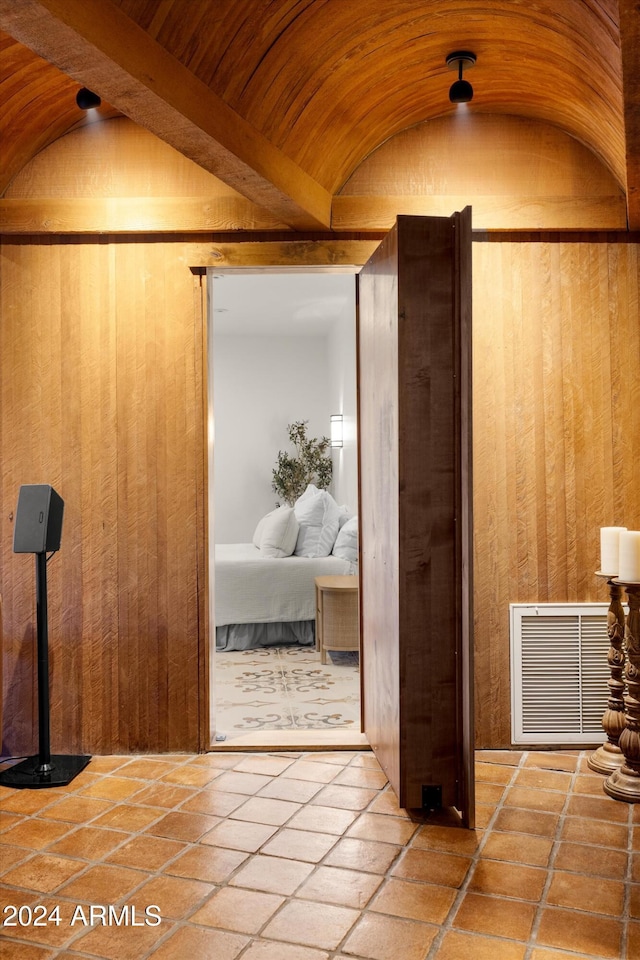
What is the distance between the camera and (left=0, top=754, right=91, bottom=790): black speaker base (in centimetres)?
348

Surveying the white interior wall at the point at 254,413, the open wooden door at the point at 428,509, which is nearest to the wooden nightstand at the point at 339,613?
the open wooden door at the point at 428,509

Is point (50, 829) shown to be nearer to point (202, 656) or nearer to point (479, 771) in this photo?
point (202, 656)

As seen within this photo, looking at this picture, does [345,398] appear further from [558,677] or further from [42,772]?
[42,772]

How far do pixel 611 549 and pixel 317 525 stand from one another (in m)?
3.61

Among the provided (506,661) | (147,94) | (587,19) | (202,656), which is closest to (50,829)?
(202,656)

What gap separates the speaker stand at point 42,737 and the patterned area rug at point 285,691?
841mm

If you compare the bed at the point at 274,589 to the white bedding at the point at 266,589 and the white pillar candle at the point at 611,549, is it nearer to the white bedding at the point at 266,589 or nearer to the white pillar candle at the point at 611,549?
the white bedding at the point at 266,589

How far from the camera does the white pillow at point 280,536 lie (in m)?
6.59

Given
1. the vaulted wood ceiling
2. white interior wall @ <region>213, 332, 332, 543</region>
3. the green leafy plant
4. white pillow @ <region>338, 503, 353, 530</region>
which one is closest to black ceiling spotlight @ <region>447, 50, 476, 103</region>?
Result: the vaulted wood ceiling

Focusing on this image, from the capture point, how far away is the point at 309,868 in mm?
2715

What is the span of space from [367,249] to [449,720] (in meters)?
2.21

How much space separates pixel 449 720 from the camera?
3.22m

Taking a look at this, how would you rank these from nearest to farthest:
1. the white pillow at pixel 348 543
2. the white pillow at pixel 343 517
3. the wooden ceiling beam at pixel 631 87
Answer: the wooden ceiling beam at pixel 631 87, the white pillow at pixel 348 543, the white pillow at pixel 343 517

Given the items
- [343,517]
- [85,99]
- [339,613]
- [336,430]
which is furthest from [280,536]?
[85,99]
